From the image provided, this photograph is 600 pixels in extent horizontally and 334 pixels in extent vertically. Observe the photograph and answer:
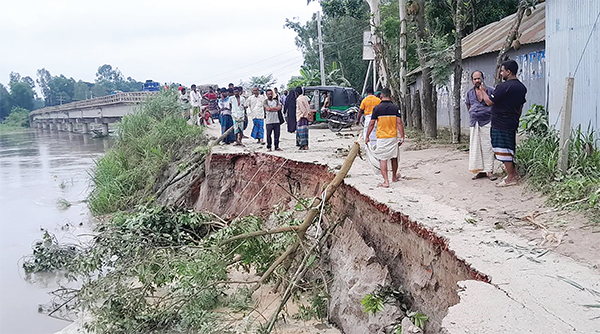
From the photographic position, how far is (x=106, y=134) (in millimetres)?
44469

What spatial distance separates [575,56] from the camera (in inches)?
274

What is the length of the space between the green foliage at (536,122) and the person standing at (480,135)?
95cm

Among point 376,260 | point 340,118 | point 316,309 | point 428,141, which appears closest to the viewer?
point 376,260

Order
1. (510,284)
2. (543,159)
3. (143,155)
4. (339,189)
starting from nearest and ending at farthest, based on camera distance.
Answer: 1. (510,284)
2. (543,159)
3. (339,189)
4. (143,155)

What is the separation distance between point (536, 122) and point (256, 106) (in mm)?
6495

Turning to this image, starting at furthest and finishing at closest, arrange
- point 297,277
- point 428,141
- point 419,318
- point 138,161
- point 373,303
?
point 138,161
point 428,141
point 297,277
point 373,303
point 419,318

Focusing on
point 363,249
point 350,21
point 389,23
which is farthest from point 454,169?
point 350,21

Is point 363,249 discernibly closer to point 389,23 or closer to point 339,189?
point 339,189

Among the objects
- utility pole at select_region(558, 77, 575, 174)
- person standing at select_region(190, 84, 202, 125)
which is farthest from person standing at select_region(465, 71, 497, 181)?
person standing at select_region(190, 84, 202, 125)

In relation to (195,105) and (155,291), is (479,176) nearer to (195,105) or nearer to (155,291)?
(155,291)

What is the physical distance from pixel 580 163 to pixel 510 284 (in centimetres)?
316

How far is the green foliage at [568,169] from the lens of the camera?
5.46 m

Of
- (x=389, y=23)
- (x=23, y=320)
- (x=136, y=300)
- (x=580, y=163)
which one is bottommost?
(x=23, y=320)

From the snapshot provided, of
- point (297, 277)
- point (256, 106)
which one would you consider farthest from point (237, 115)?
point (297, 277)
